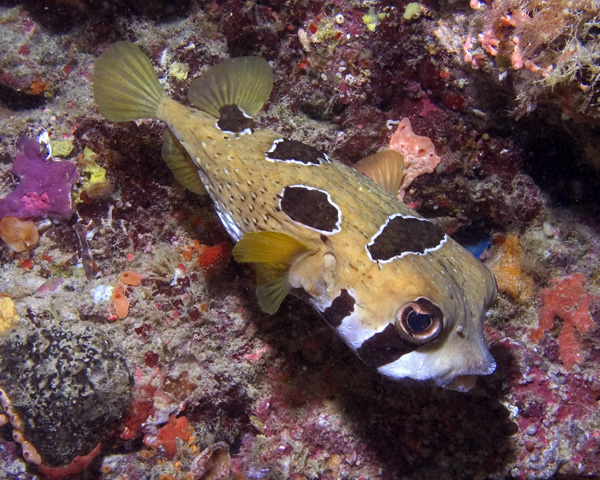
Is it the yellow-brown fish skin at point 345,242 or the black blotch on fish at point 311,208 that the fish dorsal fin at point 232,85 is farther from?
the black blotch on fish at point 311,208

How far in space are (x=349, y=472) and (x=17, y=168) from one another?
Answer: 4.76 m

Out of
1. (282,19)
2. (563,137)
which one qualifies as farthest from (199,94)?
(563,137)

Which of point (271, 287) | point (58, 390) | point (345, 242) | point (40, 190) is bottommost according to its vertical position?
point (58, 390)

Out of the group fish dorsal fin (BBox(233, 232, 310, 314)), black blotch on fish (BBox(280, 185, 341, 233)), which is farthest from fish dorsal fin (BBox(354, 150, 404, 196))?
fish dorsal fin (BBox(233, 232, 310, 314))

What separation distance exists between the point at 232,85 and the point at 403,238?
2.26 meters

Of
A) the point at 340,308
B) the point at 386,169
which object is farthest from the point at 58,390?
the point at 386,169

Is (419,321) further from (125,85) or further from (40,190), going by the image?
(40,190)

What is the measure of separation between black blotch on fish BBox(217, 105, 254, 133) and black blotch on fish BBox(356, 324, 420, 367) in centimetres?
210

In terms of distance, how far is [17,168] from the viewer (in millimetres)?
4348

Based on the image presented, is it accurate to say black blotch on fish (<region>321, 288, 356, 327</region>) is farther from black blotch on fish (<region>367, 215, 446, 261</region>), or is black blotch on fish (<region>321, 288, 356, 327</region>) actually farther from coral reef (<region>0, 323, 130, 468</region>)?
coral reef (<region>0, 323, 130, 468</region>)

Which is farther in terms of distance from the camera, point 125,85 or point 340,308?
point 125,85

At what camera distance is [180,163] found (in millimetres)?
3906

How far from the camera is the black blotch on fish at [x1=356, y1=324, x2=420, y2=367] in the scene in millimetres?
2680

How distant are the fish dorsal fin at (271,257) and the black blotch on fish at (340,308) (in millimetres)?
430
